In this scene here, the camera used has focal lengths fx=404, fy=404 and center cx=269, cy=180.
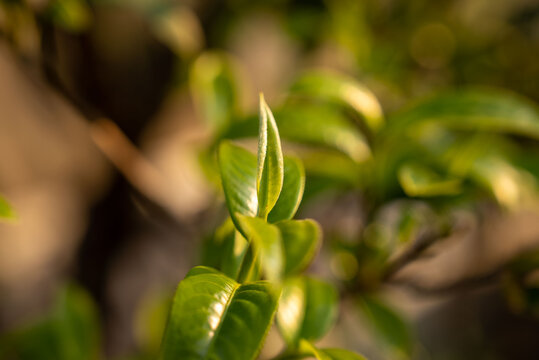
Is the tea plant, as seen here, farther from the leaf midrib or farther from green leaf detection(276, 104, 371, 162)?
green leaf detection(276, 104, 371, 162)

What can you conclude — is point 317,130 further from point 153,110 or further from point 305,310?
point 153,110

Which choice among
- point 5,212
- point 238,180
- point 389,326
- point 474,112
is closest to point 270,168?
point 238,180

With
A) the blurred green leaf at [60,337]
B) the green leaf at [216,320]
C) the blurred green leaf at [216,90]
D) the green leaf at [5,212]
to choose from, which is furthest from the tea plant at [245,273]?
the blurred green leaf at [60,337]

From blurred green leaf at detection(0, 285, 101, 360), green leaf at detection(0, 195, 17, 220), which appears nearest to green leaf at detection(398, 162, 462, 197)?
green leaf at detection(0, 195, 17, 220)

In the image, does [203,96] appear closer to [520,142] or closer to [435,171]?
[435,171]

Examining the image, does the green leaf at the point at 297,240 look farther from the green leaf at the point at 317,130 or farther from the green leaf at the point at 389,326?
the green leaf at the point at 389,326
